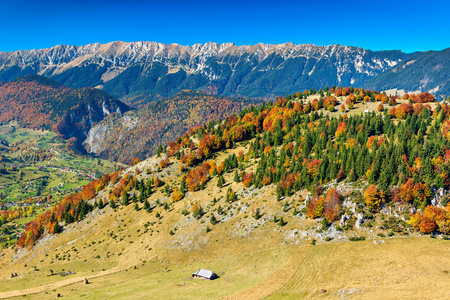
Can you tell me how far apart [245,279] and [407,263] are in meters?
39.5

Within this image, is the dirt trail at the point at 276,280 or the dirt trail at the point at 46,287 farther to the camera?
the dirt trail at the point at 46,287

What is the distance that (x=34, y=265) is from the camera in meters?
122

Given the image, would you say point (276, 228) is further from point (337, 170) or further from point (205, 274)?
point (337, 170)

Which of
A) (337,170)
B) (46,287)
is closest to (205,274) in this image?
(46,287)

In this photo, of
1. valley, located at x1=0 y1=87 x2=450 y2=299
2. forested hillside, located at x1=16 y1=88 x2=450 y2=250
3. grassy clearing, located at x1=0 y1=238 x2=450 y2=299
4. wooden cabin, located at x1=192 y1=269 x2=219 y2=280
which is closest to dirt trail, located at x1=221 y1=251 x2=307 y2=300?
grassy clearing, located at x1=0 y1=238 x2=450 y2=299

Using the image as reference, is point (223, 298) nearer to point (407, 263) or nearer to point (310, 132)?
point (407, 263)

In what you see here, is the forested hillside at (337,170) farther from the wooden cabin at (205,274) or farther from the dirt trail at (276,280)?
the wooden cabin at (205,274)

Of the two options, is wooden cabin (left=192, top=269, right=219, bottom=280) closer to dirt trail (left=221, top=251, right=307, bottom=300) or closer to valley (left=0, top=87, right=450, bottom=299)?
valley (left=0, top=87, right=450, bottom=299)

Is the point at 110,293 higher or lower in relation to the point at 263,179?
lower

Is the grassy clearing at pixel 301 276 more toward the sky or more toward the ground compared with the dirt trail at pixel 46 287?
more toward the sky

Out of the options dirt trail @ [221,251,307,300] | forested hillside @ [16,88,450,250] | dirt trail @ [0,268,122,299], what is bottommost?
dirt trail @ [0,268,122,299]

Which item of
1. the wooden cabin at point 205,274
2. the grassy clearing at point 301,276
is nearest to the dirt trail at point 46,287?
the grassy clearing at point 301,276

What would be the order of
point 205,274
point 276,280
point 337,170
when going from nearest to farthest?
1. point 276,280
2. point 205,274
3. point 337,170

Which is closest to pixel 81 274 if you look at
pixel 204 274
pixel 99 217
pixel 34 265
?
pixel 34 265
